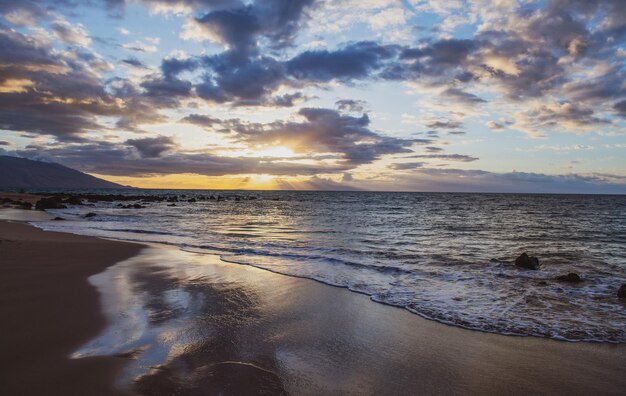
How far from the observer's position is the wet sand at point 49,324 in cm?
444

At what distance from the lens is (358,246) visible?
62.6 ft

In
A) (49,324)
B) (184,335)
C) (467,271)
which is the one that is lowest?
(467,271)

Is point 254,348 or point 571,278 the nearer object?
point 254,348

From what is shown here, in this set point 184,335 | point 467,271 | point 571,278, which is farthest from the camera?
point 467,271

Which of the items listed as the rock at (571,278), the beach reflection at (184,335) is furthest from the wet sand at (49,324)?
the rock at (571,278)

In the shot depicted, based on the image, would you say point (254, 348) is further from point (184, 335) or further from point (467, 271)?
point (467, 271)

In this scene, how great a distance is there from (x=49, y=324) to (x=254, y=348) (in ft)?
11.9

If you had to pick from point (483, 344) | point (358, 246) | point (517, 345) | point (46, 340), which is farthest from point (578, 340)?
point (358, 246)

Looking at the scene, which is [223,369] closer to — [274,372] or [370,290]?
[274,372]

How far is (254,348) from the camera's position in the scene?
19.2ft

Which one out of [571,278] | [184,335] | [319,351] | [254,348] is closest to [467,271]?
[571,278]

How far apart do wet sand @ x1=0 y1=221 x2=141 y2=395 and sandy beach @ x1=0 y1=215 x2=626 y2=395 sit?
0.9 inches

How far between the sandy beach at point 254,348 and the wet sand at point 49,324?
0.9 inches

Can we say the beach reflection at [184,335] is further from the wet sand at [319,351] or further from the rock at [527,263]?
the rock at [527,263]
